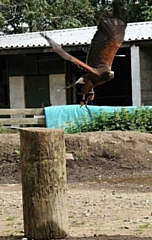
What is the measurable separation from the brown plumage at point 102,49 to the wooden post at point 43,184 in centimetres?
165

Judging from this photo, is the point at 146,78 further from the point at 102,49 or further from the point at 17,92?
the point at 102,49

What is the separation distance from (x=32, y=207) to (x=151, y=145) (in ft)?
21.8

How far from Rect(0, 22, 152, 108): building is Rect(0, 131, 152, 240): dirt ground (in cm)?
484

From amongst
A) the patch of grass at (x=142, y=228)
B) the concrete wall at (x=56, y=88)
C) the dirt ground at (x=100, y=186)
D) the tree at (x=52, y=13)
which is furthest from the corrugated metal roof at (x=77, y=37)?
the patch of grass at (x=142, y=228)

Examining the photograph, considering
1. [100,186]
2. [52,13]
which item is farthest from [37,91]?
[100,186]

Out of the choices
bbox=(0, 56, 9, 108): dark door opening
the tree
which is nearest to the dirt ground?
bbox=(0, 56, 9, 108): dark door opening

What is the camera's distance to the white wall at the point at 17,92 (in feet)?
62.2

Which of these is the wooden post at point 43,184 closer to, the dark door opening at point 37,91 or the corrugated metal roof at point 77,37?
the corrugated metal roof at point 77,37

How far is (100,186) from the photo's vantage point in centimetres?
972

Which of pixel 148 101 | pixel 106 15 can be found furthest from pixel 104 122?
pixel 106 15

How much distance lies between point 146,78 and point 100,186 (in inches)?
320

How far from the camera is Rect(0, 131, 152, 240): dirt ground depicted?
621 centimetres

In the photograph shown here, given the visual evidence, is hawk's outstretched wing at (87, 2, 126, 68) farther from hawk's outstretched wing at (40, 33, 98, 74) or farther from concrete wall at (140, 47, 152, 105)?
concrete wall at (140, 47, 152, 105)

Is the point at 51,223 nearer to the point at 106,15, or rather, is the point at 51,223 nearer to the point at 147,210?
the point at 147,210
